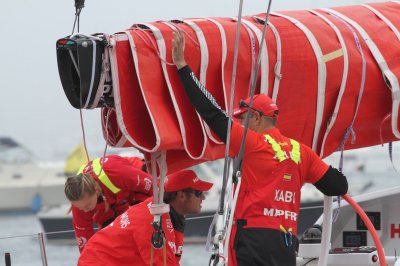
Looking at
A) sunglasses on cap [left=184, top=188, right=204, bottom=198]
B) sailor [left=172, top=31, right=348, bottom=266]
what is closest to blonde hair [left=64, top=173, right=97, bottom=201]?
sunglasses on cap [left=184, top=188, right=204, bottom=198]

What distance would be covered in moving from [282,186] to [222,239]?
503 millimetres

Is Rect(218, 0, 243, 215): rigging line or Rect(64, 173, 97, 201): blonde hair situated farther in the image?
Rect(64, 173, 97, 201): blonde hair

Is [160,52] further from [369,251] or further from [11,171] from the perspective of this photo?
[11,171]

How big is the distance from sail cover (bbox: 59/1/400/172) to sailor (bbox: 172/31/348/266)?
Result: 0.58 ft

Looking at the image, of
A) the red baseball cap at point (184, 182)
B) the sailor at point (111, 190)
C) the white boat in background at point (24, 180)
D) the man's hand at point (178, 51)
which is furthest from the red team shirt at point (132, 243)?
the white boat in background at point (24, 180)

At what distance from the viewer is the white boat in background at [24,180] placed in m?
43.8

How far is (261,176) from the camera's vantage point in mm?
5480

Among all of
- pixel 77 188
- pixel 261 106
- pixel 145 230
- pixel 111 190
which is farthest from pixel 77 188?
pixel 261 106

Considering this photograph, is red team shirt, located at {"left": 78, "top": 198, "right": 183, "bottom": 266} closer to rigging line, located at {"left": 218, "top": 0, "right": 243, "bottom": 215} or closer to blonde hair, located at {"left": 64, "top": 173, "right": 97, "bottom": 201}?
blonde hair, located at {"left": 64, "top": 173, "right": 97, "bottom": 201}

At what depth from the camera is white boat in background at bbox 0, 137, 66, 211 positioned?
43.8 metres

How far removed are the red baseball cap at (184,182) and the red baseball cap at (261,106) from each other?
503 millimetres

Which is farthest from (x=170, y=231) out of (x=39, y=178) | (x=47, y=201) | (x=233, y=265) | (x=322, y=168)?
(x=39, y=178)

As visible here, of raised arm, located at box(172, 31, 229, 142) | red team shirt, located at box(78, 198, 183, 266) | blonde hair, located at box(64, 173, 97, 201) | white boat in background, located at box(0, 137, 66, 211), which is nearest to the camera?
raised arm, located at box(172, 31, 229, 142)

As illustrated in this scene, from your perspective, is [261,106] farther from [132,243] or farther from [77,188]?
[77,188]
